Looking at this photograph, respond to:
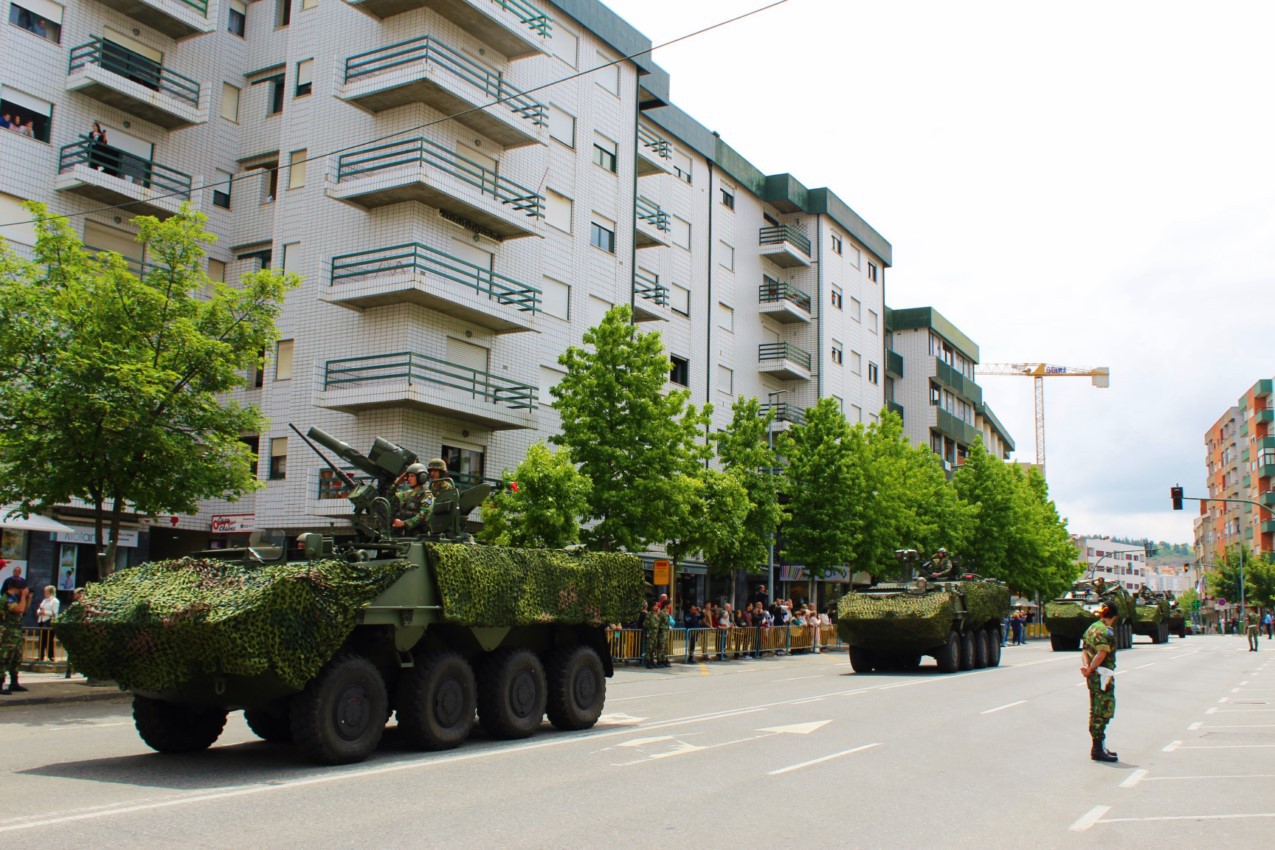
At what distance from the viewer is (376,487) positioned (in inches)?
526

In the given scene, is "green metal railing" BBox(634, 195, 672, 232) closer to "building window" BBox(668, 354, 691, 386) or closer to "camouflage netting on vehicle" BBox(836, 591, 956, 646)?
"building window" BBox(668, 354, 691, 386)

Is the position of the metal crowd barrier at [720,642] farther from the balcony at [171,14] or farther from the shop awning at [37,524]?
the balcony at [171,14]

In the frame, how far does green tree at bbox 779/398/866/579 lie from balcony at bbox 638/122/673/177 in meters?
10.3

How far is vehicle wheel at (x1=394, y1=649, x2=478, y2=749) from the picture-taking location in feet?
37.3

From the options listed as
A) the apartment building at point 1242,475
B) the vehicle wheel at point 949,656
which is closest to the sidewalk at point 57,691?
the vehicle wheel at point 949,656

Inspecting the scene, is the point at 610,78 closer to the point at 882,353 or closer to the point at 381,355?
the point at 381,355

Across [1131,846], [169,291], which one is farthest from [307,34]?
[1131,846]

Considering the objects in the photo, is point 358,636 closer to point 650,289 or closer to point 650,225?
point 650,289

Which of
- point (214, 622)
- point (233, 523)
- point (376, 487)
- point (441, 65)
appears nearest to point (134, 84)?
point (441, 65)

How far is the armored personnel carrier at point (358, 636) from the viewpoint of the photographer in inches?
392

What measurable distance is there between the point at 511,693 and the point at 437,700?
1.21 m

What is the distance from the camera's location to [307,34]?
103 ft

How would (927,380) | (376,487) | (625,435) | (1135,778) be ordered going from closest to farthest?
(1135,778)
(376,487)
(625,435)
(927,380)

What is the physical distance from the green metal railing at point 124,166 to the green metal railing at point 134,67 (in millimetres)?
1834
